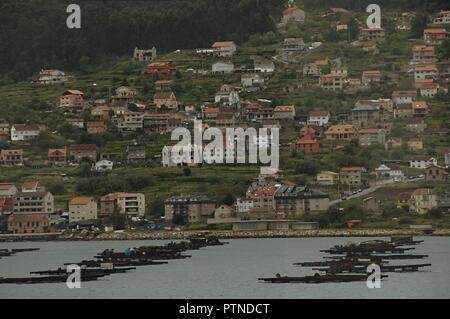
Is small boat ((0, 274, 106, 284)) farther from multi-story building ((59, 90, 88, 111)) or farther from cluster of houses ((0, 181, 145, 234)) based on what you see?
multi-story building ((59, 90, 88, 111))

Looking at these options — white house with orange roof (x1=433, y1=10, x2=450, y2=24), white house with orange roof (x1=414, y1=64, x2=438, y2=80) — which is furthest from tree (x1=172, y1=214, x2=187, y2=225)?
white house with orange roof (x1=433, y1=10, x2=450, y2=24)

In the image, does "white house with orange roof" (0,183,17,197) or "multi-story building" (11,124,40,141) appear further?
"multi-story building" (11,124,40,141)

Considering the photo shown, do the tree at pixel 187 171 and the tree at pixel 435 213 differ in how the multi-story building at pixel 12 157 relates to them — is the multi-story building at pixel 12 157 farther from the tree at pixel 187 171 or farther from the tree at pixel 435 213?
the tree at pixel 435 213

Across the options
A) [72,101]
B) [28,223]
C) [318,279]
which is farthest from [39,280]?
[72,101]

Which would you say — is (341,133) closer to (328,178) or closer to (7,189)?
(328,178)
